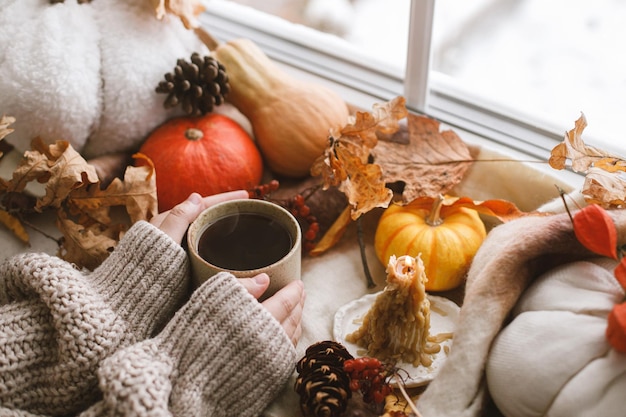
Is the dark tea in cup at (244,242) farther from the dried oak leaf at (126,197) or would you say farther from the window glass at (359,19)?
the window glass at (359,19)

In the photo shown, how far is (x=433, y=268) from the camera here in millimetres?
900

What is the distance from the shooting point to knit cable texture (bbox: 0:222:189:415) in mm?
736

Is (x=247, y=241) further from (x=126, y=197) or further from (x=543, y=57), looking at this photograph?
(x=543, y=57)

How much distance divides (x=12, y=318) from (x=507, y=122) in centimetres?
87

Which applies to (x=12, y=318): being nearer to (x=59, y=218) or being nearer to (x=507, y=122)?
(x=59, y=218)

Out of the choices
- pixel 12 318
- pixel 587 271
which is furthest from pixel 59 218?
pixel 587 271

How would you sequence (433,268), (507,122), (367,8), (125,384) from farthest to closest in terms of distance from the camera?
(367,8)
(507,122)
(433,268)
(125,384)

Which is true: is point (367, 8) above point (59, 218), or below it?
above

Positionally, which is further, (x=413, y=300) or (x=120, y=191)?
(x=120, y=191)

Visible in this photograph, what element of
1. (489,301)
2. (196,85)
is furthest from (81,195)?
(489,301)

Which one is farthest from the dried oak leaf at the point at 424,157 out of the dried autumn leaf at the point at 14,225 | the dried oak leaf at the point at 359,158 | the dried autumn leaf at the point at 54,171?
the dried autumn leaf at the point at 14,225

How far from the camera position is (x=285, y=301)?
805mm

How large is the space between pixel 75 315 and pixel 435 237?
19.4 inches

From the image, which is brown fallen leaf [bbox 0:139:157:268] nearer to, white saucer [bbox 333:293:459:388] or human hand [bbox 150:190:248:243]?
human hand [bbox 150:190:248:243]
